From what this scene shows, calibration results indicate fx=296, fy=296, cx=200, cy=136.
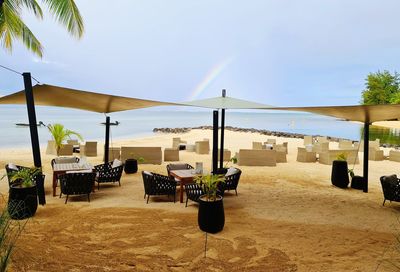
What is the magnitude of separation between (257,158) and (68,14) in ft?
24.4

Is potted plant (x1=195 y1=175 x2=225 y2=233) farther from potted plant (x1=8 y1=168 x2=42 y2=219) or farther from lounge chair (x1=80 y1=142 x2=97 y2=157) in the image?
lounge chair (x1=80 y1=142 x2=97 y2=157)

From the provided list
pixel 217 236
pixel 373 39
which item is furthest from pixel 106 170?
pixel 373 39

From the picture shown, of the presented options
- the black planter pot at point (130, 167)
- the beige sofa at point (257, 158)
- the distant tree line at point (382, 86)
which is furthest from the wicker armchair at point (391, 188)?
the distant tree line at point (382, 86)

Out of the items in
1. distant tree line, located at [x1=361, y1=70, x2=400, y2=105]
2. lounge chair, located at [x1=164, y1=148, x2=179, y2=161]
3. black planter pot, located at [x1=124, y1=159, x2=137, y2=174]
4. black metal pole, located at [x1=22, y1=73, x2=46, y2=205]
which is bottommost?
black planter pot, located at [x1=124, y1=159, x2=137, y2=174]

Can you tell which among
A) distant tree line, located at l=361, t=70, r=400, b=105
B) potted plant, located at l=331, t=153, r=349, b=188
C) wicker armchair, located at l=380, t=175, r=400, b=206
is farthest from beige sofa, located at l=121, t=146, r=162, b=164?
distant tree line, located at l=361, t=70, r=400, b=105

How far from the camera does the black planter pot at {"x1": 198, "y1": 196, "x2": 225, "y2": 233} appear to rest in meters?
4.25

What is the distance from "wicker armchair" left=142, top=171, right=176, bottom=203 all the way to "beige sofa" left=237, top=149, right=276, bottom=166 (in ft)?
16.7

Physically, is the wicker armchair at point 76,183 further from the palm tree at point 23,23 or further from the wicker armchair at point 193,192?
the palm tree at point 23,23

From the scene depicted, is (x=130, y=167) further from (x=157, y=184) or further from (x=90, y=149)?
(x=90, y=149)

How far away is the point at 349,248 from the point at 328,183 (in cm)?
456

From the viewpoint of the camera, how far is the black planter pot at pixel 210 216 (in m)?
4.25

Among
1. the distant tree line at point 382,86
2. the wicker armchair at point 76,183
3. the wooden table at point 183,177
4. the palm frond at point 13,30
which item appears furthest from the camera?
the distant tree line at point 382,86

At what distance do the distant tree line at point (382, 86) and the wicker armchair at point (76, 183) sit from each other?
202 ft

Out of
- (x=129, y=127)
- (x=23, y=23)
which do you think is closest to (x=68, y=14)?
(x=23, y=23)
